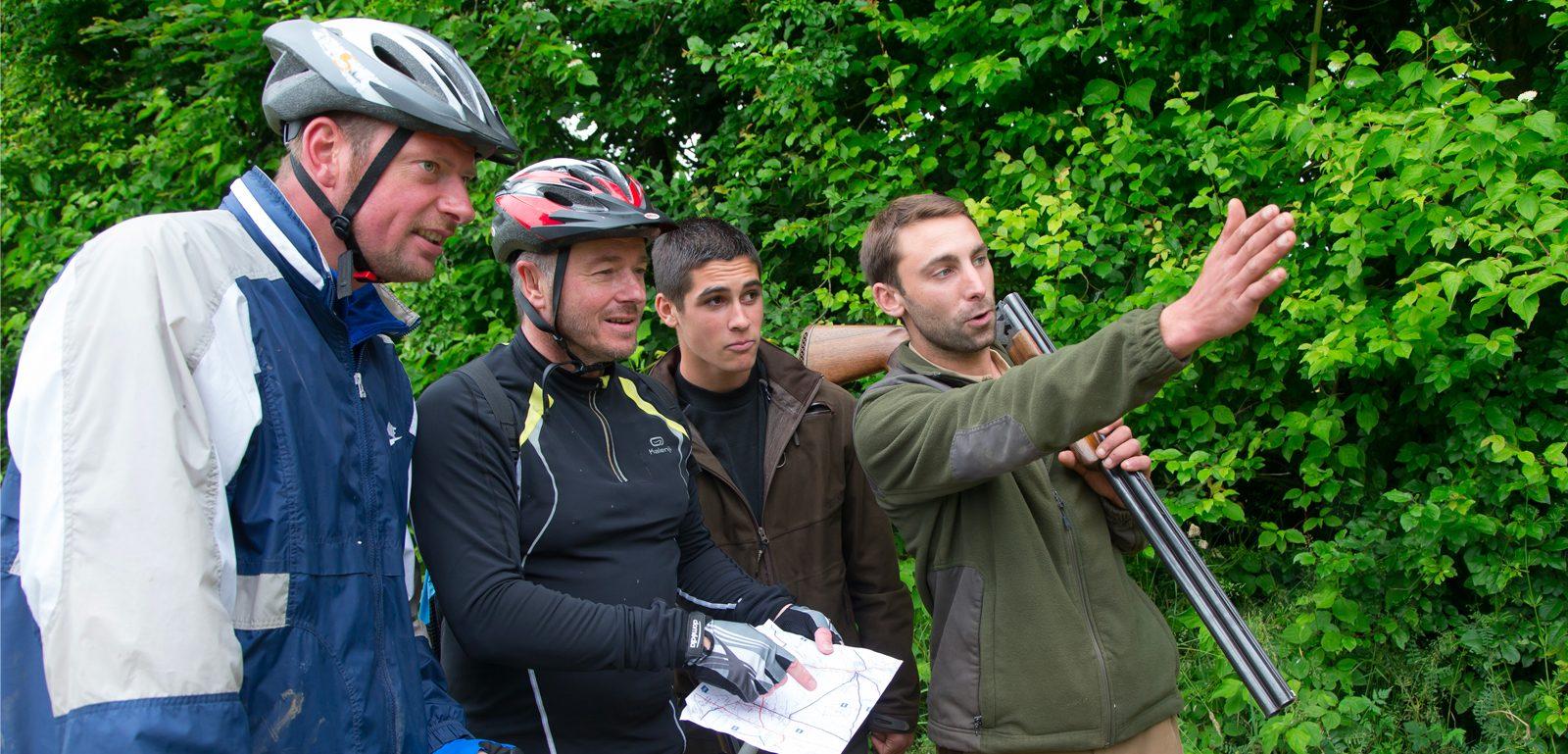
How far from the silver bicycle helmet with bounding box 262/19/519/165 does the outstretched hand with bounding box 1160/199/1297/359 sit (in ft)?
4.67

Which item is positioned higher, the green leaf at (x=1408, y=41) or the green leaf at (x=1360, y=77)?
the green leaf at (x=1408, y=41)

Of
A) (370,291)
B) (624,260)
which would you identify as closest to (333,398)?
(370,291)

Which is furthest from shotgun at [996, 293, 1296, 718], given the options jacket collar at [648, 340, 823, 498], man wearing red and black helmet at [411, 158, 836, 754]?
jacket collar at [648, 340, 823, 498]

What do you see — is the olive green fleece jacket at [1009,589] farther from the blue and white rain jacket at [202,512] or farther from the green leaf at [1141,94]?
the green leaf at [1141,94]

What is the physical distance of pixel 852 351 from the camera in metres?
4.35

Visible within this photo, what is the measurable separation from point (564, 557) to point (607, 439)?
1.07ft

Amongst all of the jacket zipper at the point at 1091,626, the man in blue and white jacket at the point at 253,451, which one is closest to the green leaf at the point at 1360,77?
the jacket zipper at the point at 1091,626

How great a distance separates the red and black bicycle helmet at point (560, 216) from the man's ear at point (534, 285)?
2 cm

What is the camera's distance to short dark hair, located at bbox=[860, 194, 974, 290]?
3268 millimetres

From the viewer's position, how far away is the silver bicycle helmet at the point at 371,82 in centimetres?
207

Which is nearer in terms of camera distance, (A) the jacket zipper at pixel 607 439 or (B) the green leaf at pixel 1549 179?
(A) the jacket zipper at pixel 607 439

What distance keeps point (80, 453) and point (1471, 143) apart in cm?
443

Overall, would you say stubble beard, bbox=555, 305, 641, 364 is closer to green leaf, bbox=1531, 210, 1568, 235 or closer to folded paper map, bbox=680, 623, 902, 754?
folded paper map, bbox=680, 623, 902, 754

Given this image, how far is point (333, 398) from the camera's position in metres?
1.94
